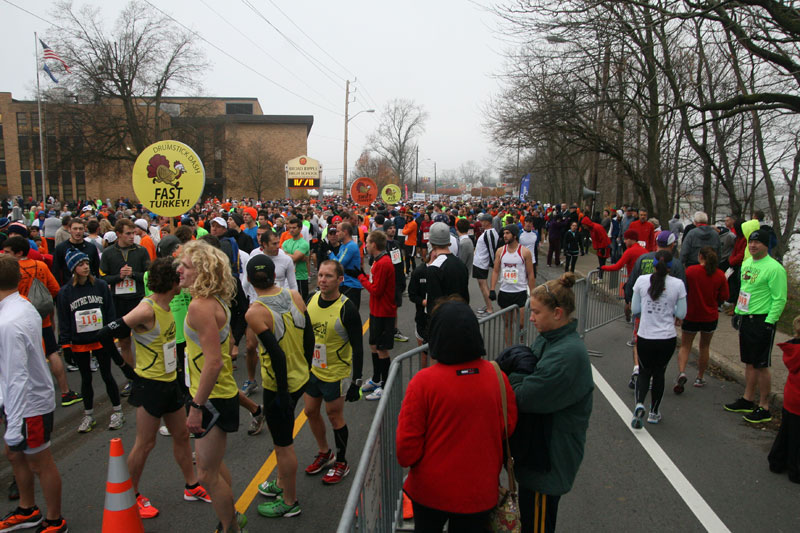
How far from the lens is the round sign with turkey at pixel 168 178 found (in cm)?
700

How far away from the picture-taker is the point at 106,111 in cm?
3797

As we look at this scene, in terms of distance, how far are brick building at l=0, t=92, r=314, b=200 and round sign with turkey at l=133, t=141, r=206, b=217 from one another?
122ft

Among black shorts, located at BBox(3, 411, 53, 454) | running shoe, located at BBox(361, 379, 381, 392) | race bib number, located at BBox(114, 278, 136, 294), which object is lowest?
running shoe, located at BBox(361, 379, 381, 392)

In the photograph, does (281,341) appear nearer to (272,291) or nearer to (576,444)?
(272,291)

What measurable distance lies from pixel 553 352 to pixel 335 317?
2.24m

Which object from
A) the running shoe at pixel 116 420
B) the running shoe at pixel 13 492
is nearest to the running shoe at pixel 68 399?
the running shoe at pixel 116 420

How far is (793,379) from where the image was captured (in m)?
4.43

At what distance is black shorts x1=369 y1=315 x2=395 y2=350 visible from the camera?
617 centimetres

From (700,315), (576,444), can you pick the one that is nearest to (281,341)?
(576,444)

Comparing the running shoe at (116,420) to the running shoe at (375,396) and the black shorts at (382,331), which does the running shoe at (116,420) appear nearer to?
the running shoe at (375,396)

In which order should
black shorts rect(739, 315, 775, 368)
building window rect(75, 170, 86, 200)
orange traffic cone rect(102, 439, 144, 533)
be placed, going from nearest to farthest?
orange traffic cone rect(102, 439, 144, 533) < black shorts rect(739, 315, 775, 368) < building window rect(75, 170, 86, 200)

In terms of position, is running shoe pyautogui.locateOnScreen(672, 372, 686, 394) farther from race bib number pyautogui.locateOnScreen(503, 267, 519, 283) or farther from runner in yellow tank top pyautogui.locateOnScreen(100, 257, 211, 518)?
runner in yellow tank top pyautogui.locateOnScreen(100, 257, 211, 518)

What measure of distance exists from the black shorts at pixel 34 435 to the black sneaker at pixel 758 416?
268 inches

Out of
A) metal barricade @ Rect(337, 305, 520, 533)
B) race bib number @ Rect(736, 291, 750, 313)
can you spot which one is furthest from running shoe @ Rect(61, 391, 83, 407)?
race bib number @ Rect(736, 291, 750, 313)
